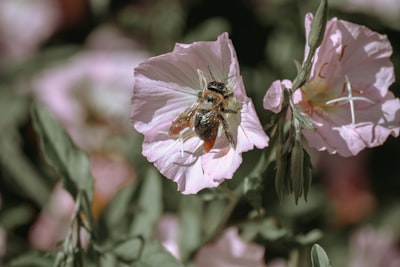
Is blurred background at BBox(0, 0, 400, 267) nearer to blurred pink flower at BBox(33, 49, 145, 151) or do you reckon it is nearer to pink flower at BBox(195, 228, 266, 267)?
blurred pink flower at BBox(33, 49, 145, 151)

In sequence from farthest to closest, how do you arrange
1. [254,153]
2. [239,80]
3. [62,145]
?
1. [254,153]
2. [62,145]
3. [239,80]

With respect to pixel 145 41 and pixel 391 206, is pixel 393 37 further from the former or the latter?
pixel 145 41

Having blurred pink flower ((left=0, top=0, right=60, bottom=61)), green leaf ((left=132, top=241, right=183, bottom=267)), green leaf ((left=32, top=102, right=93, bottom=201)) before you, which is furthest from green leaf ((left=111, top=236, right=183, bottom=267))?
blurred pink flower ((left=0, top=0, right=60, bottom=61))

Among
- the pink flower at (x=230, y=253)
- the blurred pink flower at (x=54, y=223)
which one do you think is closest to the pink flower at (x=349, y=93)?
the pink flower at (x=230, y=253)

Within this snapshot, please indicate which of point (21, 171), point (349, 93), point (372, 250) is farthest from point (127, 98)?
point (349, 93)

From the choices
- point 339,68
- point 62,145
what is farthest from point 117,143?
point 339,68
